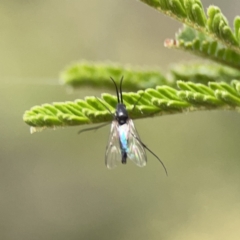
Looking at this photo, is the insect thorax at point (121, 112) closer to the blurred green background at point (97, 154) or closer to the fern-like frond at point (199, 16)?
the fern-like frond at point (199, 16)

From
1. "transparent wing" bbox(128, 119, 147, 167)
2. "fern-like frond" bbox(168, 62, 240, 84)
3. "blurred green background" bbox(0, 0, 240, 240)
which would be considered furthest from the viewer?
"blurred green background" bbox(0, 0, 240, 240)

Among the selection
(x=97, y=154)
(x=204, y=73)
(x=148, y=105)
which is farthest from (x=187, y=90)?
(x=97, y=154)

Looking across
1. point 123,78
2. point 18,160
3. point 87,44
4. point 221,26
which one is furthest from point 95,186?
point 221,26

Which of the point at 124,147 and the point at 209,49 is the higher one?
the point at 209,49

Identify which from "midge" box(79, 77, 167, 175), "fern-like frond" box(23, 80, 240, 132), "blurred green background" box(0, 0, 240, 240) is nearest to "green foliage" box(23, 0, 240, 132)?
"fern-like frond" box(23, 80, 240, 132)

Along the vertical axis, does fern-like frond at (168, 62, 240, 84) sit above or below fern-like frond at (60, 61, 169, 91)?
below

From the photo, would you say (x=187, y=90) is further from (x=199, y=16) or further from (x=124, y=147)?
→ (x=124, y=147)

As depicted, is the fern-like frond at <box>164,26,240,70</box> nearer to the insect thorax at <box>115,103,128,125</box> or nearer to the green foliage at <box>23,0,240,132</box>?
the green foliage at <box>23,0,240,132</box>
